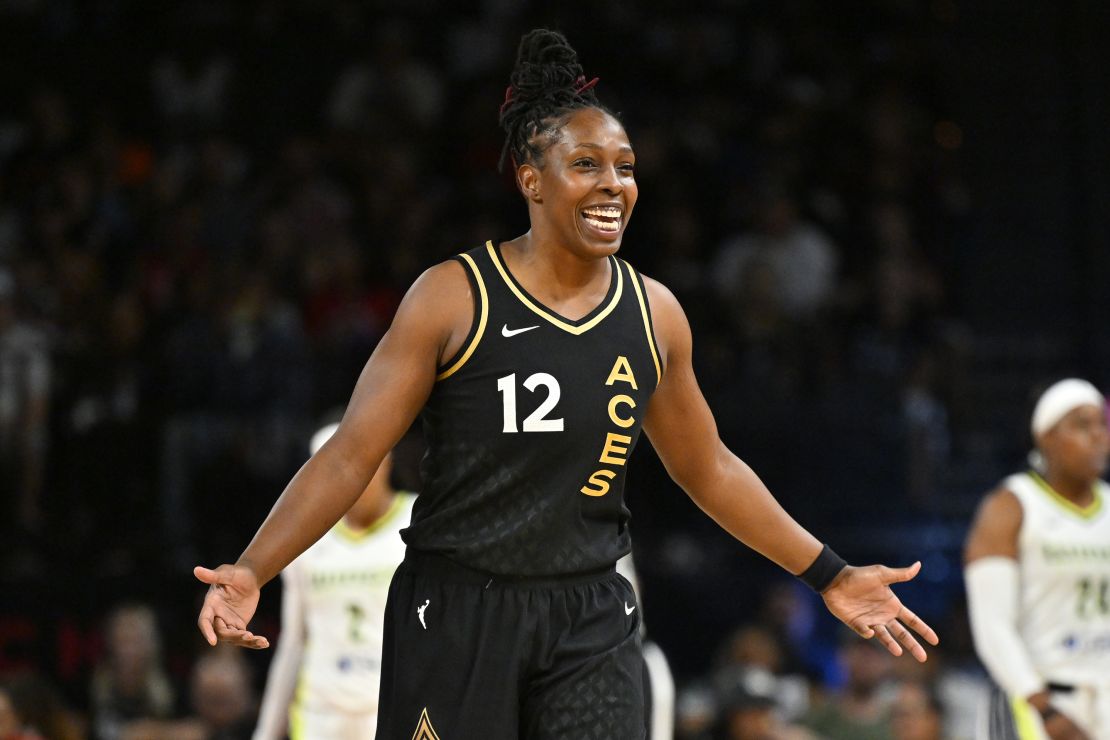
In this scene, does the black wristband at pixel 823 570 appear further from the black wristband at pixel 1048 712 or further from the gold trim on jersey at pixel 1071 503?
the gold trim on jersey at pixel 1071 503

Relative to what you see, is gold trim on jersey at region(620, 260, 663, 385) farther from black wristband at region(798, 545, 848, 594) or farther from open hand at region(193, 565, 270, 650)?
open hand at region(193, 565, 270, 650)

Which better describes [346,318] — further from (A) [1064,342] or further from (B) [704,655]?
(A) [1064,342]

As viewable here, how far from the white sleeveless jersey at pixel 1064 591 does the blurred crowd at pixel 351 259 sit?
77.6 inches

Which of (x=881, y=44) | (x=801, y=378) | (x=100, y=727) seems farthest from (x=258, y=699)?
(x=881, y=44)

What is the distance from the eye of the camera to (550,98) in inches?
157

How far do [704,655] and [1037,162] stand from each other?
198 inches

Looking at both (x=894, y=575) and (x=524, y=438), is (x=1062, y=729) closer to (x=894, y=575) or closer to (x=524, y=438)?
(x=894, y=575)

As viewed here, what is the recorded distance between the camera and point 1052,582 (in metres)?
6.36

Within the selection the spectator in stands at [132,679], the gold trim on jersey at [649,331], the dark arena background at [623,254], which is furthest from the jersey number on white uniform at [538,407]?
the spectator in stands at [132,679]

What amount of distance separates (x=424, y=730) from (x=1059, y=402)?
360 cm

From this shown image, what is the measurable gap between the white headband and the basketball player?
277cm

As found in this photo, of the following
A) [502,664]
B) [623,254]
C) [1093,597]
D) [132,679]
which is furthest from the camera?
[623,254]

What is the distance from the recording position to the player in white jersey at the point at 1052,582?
20.5ft

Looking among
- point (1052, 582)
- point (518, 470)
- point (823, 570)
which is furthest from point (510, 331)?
point (1052, 582)
